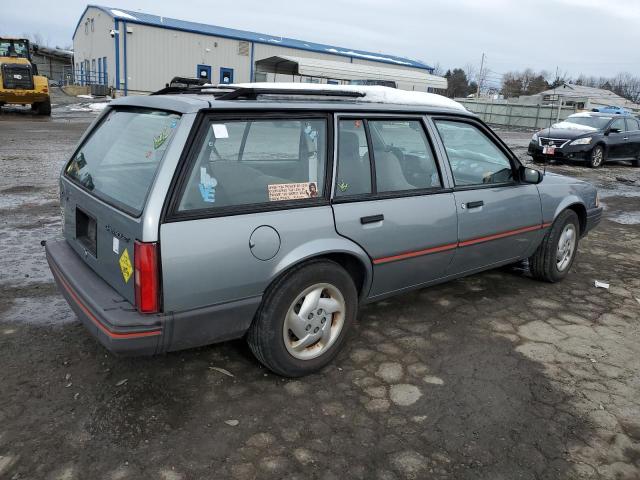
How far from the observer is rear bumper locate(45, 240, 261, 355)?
2.53 meters

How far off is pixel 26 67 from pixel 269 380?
22365 mm

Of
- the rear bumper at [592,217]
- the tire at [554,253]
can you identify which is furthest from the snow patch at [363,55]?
the tire at [554,253]

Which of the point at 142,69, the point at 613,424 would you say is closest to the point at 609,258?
the point at 613,424

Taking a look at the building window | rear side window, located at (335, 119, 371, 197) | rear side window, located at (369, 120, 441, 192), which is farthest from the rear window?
the building window

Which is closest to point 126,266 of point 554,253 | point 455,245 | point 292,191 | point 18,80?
point 292,191

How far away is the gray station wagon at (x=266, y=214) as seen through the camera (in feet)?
8.48

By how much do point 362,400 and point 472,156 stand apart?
2.22m

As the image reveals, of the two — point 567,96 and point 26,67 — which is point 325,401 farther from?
point 567,96

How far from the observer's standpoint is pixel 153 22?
3303 cm

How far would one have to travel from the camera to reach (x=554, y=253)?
479cm

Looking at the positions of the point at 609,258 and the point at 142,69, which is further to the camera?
the point at 142,69

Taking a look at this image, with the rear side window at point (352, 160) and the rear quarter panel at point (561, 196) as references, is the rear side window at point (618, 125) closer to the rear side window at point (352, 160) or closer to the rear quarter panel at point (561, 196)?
the rear quarter panel at point (561, 196)

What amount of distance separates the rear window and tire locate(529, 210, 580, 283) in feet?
11.4

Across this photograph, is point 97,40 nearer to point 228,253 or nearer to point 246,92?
point 246,92
